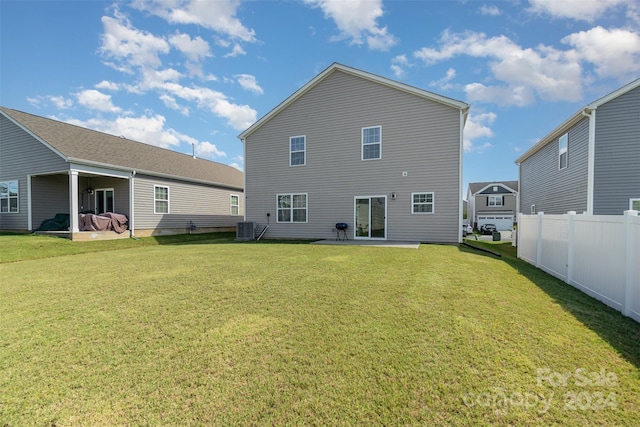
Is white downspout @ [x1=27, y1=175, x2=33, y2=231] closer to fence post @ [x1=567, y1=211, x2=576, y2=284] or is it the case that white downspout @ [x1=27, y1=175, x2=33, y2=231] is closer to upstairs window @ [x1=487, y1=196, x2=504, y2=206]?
fence post @ [x1=567, y1=211, x2=576, y2=284]

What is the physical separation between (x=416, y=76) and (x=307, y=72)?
5440 millimetres

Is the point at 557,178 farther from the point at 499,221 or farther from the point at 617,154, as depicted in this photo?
the point at 499,221

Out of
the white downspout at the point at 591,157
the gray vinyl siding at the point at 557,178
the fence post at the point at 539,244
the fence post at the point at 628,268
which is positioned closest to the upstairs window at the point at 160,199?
the fence post at the point at 539,244

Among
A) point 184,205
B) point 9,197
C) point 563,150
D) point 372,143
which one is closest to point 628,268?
point 372,143

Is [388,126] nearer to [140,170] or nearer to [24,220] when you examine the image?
[140,170]

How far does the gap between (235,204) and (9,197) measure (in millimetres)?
12276

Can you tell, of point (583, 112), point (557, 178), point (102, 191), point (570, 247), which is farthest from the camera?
point (102, 191)

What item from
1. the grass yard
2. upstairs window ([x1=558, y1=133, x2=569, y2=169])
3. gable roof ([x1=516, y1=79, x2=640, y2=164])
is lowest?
the grass yard

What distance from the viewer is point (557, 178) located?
13.9m

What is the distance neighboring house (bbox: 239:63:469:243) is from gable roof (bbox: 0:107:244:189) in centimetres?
551

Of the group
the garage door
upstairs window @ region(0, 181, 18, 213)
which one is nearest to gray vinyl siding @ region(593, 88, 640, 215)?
upstairs window @ region(0, 181, 18, 213)

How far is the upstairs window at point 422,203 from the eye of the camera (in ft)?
40.3

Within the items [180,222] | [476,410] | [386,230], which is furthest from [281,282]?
[180,222]

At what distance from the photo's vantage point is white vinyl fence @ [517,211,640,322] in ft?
13.0
